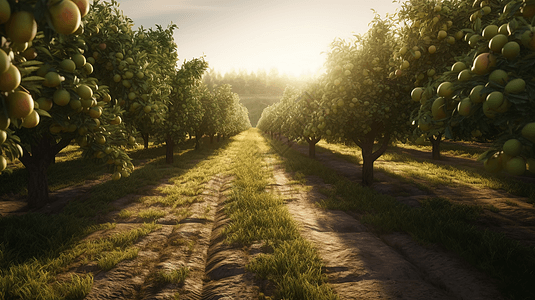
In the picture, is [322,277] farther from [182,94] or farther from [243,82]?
[243,82]

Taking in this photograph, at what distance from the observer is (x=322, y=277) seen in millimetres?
3711

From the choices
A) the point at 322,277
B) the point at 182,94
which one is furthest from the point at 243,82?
the point at 322,277

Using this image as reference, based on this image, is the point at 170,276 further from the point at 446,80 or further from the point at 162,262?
the point at 446,80

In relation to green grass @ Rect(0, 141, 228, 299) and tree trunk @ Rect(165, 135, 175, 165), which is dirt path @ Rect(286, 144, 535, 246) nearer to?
green grass @ Rect(0, 141, 228, 299)

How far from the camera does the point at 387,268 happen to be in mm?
3908

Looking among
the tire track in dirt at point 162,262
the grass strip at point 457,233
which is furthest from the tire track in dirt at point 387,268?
the tire track in dirt at point 162,262

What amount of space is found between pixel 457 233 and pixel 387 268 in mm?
2294

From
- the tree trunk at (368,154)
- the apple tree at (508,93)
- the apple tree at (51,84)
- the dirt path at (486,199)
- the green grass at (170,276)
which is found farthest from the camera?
the tree trunk at (368,154)

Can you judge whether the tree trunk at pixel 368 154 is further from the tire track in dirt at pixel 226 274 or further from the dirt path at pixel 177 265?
the tire track in dirt at pixel 226 274

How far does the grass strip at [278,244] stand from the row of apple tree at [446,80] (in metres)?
2.70

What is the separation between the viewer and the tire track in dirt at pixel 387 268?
3.39 meters

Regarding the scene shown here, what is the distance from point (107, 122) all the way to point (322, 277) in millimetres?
4299

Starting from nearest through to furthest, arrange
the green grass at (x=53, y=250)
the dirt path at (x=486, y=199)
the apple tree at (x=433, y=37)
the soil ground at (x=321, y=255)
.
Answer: the green grass at (x=53, y=250) → the soil ground at (x=321, y=255) → the apple tree at (x=433, y=37) → the dirt path at (x=486, y=199)

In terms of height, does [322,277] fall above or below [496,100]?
below
